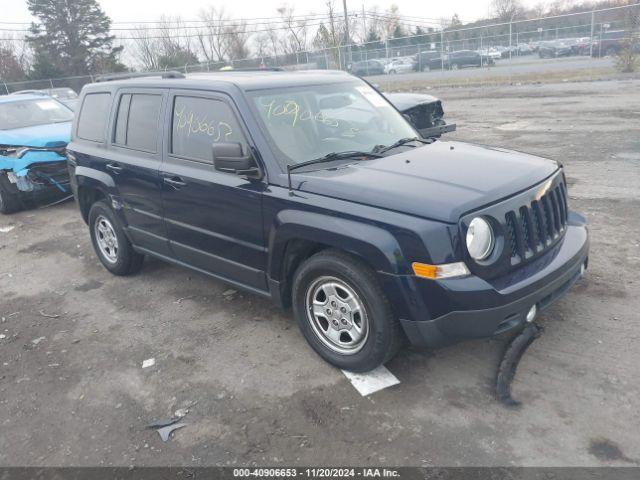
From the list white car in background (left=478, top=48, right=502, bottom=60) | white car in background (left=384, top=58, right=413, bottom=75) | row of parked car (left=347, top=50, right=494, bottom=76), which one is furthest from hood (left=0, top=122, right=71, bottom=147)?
white car in background (left=384, top=58, right=413, bottom=75)

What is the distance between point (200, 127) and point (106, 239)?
227cm

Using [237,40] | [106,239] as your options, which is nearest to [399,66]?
[106,239]

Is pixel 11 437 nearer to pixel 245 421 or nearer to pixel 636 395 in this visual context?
pixel 245 421

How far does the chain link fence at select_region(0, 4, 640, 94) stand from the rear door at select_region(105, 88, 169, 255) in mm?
21497

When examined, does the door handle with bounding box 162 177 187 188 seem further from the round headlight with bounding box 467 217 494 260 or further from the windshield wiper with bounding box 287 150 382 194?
the round headlight with bounding box 467 217 494 260

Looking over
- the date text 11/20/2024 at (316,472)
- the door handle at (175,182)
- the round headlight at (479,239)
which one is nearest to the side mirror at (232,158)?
the door handle at (175,182)

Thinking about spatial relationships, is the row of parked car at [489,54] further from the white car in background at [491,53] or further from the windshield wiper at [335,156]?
the windshield wiper at [335,156]

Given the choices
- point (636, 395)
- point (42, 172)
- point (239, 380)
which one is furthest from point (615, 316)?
point (42, 172)

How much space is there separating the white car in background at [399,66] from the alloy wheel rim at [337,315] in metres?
30.8

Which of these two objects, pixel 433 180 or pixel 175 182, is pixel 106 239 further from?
pixel 433 180

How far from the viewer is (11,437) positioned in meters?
3.33

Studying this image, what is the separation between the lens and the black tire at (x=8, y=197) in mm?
8555

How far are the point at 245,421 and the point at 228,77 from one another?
2.71 metres

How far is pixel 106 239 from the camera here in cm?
581
